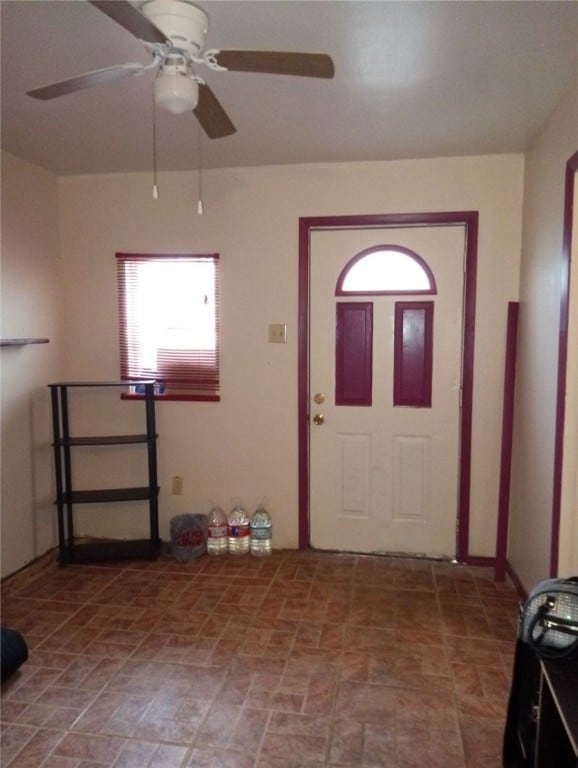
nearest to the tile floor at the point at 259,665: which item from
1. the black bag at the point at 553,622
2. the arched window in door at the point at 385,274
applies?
the black bag at the point at 553,622

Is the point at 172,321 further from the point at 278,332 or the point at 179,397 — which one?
the point at 278,332

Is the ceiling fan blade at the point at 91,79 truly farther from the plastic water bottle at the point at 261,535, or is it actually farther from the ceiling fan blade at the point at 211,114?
the plastic water bottle at the point at 261,535

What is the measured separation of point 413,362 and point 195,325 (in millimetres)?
1384

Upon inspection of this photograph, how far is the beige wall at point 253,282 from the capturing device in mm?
3062

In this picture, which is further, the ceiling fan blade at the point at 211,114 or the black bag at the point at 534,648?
the ceiling fan blade at the point at 211,114

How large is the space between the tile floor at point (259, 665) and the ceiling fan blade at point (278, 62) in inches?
84.6

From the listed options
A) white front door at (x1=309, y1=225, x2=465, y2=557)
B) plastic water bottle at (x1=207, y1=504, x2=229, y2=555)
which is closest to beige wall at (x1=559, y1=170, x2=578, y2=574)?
white front door at (x1=309, y1=225, x2=465, y2=557)

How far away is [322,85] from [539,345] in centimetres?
159

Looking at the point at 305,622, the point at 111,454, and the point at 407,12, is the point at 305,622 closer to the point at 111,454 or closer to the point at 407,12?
the point at 111,454

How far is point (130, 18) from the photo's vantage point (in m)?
1.29

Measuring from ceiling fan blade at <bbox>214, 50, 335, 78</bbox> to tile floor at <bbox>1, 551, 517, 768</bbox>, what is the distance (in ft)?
7.05

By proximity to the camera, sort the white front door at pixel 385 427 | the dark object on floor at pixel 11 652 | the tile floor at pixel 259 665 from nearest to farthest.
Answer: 1. the tile floor at pixel 259 665
2. the dark object on floor at pixel 11 652
3. the white front door at pixel 385 427

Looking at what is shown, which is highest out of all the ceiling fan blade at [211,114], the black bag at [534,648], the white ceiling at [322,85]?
the white ceiling at [322,85]

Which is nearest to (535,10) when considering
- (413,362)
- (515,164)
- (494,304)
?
(515,164)
